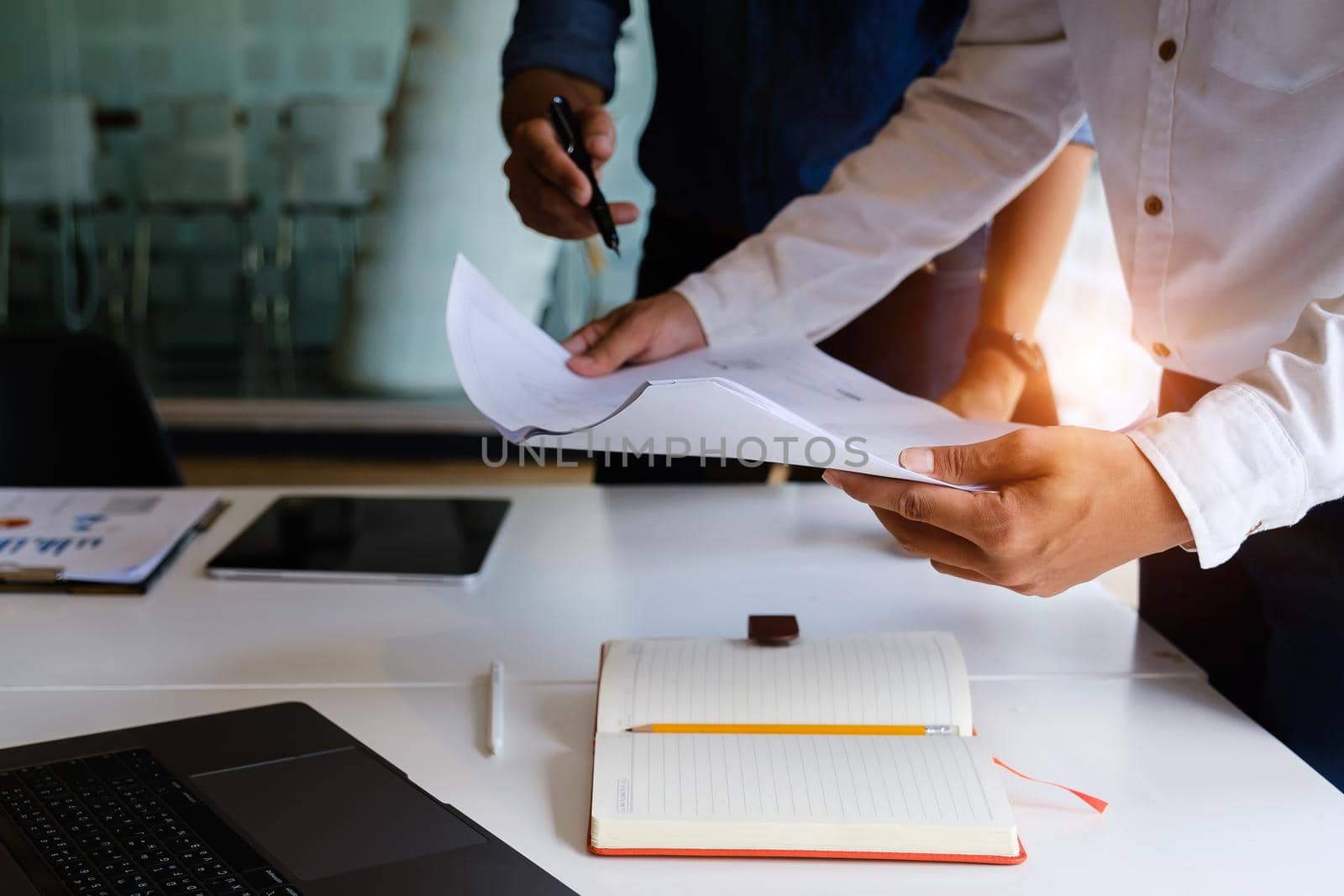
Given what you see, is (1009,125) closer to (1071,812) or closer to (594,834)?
(1071,812)

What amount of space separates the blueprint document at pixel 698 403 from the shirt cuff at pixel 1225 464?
173 millimetres

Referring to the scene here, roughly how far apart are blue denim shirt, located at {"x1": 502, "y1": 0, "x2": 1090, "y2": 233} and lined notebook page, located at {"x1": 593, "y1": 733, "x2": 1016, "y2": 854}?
1.02 metres

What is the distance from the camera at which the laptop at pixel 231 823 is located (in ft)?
2.37

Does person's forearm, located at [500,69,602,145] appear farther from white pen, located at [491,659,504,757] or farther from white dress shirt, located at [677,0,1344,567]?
white pen, located at [491,659,504,757]

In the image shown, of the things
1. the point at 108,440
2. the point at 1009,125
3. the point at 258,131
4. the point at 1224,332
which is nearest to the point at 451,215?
the point at 258,131

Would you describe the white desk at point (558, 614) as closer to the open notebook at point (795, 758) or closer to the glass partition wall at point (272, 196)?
the open notebook at point (795, 758)

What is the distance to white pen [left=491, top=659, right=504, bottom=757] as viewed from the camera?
3.07 ft

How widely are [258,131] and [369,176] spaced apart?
36 cm

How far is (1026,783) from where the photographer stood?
892 mm

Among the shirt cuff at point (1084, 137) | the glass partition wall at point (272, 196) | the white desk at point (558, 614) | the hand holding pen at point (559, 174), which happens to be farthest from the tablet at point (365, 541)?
the glass partition wall at point (272, 196)

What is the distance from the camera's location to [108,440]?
1792 millimetres

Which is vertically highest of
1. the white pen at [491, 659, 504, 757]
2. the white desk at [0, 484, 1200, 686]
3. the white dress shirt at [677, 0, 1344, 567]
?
the white dress shirt at [677, 0, 1344, 567]

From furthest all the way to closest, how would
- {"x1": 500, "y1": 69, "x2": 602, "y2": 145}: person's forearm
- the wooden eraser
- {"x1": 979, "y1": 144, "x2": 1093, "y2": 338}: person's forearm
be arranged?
{"x1": 979, "y1": 144, "x2": 1093, "y2": 338}: person's forearm → {"x1": 500, "y1": 69, "x2": 602, "y2": 145}: person's forearm → the wooden eraser

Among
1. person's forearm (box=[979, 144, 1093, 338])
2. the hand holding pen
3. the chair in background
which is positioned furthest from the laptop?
person's forearm (box=[979, 144, 1093, 338])
